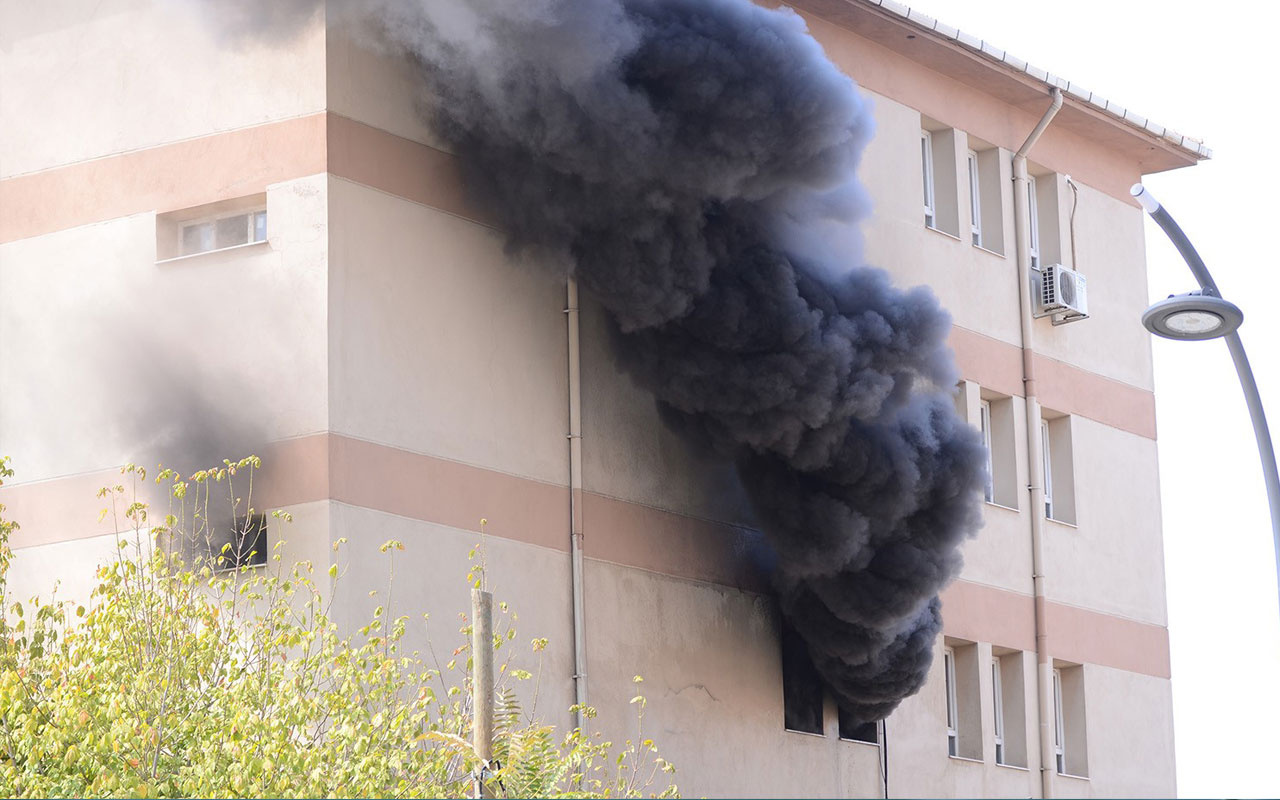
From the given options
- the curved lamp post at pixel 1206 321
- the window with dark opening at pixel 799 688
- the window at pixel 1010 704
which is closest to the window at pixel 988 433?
the window at pixel 1010 704

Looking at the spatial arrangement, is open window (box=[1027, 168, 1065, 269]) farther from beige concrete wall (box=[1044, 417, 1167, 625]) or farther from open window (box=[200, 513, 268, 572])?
open window (box=[200, 513, 268, 572])

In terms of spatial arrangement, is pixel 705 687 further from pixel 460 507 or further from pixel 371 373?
pixel 371 373

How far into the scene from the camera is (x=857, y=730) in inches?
845

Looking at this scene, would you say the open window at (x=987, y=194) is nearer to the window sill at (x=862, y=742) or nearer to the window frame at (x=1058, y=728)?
the window frame at (x=1058, y=728)

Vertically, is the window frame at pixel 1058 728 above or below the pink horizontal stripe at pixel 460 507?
below

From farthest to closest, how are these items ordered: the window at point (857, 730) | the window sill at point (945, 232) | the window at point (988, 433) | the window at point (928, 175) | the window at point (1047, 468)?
1. the window at point (1047, 468)
2. the window at point (928, 175)
3. the window at point (988, 433)
4. the window sill at point (945, 232)
5. the window at point (857, 730)

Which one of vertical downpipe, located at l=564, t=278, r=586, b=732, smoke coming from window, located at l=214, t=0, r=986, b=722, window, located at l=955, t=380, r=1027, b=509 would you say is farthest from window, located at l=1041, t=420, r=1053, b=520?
vertical downpipe, located at l=564, t=278, r=586, b=732

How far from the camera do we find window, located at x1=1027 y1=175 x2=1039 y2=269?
24.5 metres

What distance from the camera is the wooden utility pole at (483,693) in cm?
1215

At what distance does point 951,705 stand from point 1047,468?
3.08m

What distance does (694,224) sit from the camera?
19.0 metres

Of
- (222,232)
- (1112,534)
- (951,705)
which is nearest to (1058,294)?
(1112,534)

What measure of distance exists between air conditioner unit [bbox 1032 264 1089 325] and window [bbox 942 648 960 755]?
3.92 meters

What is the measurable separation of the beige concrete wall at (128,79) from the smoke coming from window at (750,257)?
909 millimetres
